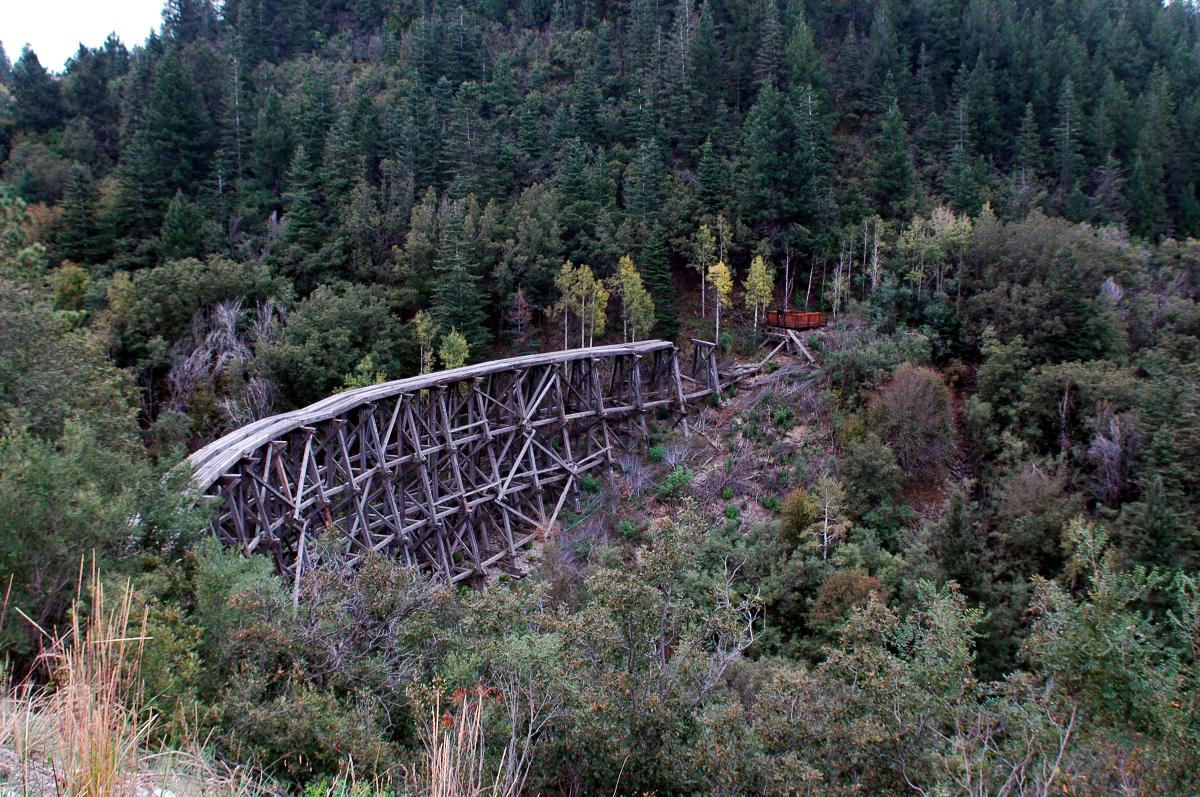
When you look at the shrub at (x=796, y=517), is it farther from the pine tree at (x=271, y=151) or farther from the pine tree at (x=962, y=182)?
the pine tree at (x=271, y=151)

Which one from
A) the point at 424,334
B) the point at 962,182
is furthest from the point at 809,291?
the point at 424,334

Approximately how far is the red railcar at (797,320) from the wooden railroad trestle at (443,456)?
3.03 m

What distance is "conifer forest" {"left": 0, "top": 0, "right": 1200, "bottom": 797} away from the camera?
6.32 meters

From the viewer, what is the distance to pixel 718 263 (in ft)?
91.4

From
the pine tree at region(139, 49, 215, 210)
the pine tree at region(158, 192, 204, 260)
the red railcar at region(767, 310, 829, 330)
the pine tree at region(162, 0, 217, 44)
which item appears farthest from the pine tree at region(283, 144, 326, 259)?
the pine tree at region(162, 0, 217, 44)

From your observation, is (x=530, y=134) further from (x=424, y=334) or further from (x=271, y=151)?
(x=424, y=334)

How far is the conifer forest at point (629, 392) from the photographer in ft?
20.7

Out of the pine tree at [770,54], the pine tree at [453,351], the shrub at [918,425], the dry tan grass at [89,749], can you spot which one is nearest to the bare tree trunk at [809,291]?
the shrub at [918,425]

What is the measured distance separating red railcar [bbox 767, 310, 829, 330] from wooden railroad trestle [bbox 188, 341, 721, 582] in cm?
303

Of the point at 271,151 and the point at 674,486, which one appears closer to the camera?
the point at 674,486

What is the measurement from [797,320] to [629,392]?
6922mm

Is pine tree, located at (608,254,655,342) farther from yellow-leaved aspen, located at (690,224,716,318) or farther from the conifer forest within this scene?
yellow-leaved aspen, located at (690,224,716,318)

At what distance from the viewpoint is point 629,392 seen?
23.0 m

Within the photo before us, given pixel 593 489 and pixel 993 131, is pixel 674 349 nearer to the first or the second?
pixel 593 489
